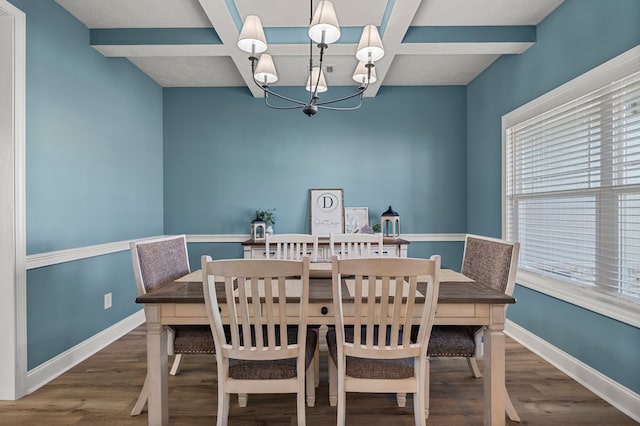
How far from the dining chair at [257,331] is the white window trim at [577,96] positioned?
1.81 metres

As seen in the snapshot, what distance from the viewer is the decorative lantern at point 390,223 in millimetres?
3940

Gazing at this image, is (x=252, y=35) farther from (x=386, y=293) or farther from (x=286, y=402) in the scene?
(x=286, y=402)

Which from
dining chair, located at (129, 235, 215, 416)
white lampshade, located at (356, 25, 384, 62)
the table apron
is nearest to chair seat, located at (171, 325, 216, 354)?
dining chair, located at (129, 235, 215, 416)

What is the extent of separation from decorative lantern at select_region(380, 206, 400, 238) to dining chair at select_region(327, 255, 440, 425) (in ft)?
7.55

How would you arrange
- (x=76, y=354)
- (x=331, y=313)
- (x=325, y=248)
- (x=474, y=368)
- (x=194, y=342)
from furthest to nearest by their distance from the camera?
(x=325, y=248), (x=76, y=354), (x=474, y=368), (x=194, y=342), (x=331, y=313)

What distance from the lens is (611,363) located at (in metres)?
2.11

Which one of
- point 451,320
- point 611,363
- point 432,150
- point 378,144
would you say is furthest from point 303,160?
point 611,363

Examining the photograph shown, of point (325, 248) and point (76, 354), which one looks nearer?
point (76, 354)

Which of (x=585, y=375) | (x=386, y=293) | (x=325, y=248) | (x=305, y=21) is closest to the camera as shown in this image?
(x=386, y=293)

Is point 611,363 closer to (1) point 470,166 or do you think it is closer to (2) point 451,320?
(2) point 451,320

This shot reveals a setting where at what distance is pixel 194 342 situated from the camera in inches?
75.3

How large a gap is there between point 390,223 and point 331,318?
2582 millimetres

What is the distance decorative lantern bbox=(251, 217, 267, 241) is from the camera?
3938 millimetres

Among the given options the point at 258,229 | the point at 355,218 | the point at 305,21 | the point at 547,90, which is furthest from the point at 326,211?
the point at 547,90
